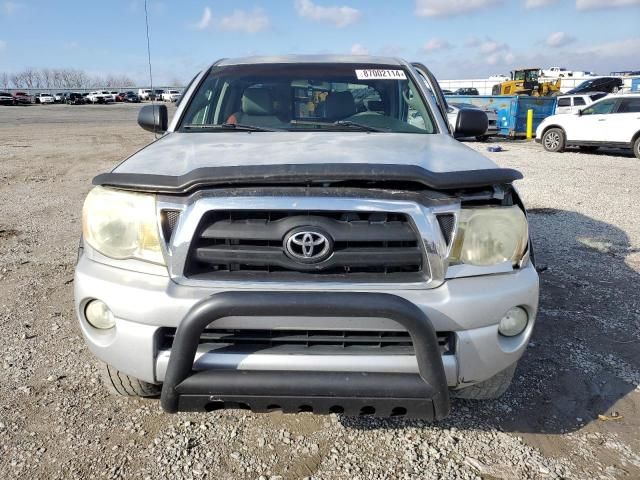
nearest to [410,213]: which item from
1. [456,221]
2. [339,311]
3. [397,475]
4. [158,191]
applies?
[456,221]

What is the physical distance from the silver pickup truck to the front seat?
1236 mm

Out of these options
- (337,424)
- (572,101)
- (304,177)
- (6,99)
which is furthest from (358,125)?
(6,99)

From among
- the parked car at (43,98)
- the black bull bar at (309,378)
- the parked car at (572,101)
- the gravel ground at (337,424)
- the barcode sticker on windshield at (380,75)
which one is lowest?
the gravel ground at (337,424)

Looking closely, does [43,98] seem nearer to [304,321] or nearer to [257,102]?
[257,102]

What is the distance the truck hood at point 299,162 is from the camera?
1.97 metres

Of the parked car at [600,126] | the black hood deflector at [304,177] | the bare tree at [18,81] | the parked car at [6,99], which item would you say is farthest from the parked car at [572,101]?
the bare tree at [18,81]

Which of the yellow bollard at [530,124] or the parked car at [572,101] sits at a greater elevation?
the parked car at [572,101]

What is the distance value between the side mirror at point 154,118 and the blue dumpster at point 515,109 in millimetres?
17507

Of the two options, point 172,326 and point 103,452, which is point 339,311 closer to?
point 172,326

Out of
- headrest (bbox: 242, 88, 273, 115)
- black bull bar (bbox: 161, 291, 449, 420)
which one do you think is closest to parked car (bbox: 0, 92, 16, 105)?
headrest (bbox: 242, 88, 273, 115)

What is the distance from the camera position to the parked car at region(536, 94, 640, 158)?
44.5ft

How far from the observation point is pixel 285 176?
77.2 inches

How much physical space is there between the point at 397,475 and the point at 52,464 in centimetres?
155

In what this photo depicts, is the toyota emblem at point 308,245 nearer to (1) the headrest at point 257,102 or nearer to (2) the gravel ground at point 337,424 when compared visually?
(2) the gravel ground at point 337,424
